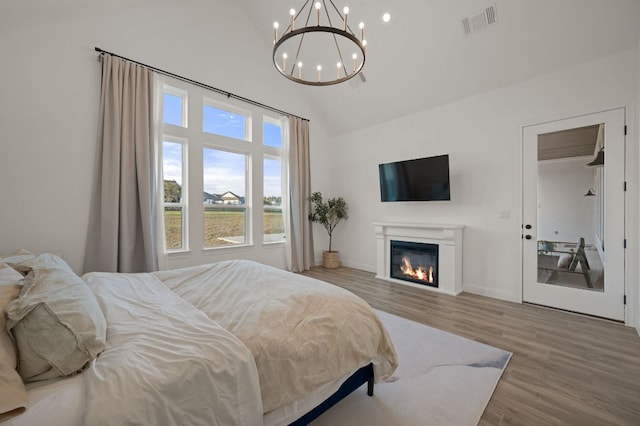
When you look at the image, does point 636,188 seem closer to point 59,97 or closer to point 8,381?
point 8,381

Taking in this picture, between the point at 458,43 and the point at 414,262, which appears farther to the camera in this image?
the point at 414,262

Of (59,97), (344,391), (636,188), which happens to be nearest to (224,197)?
(59,97)

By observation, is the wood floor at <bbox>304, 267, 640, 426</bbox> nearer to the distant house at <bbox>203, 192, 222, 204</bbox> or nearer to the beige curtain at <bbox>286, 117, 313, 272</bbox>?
the beige curtain at <bbox>286, 117, 313, 272</bbox>

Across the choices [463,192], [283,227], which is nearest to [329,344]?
[463,192]

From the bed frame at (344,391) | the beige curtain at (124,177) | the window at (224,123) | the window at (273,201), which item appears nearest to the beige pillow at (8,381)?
the bed frame at (344,391)

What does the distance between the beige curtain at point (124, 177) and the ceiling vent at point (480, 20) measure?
415 cm

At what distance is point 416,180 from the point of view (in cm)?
445

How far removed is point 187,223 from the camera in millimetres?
4035

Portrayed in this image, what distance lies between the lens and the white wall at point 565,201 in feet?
10.5

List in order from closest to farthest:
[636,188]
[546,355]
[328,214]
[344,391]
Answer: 1. [344,391]
2. [546,355]
3. [636,188]
4. [328,214]

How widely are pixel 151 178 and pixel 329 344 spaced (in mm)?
3286

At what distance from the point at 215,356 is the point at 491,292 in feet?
13.2

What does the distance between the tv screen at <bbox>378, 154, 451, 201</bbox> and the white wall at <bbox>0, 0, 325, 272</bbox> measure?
12.3ft

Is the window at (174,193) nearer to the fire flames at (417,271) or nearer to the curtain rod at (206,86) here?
the curtain rod at (206,86)
